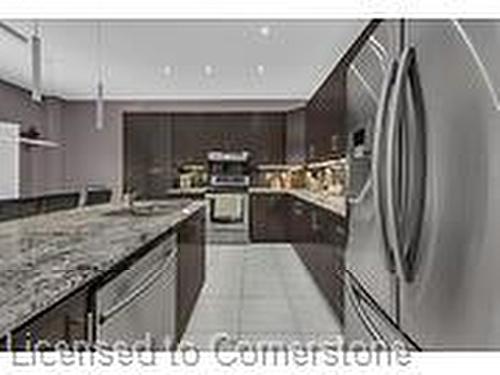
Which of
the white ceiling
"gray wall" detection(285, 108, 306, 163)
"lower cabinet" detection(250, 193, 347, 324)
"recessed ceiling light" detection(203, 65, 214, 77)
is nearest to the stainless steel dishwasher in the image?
"lower cabinet" detection(250, 193, 347, 324)

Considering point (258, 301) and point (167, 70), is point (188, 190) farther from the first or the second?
point (258, 301)

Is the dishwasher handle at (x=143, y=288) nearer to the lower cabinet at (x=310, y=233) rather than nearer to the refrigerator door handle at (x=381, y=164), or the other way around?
the refrigerator door handle at (x=381, y=164)

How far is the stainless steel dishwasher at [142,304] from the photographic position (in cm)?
144

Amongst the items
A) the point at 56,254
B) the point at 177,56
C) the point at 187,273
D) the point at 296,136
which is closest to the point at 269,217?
the point at 296,136

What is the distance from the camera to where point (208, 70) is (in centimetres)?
537

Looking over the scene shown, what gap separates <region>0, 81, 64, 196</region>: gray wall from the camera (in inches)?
195

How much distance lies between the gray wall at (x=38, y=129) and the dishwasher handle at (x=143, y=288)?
8.52 ft

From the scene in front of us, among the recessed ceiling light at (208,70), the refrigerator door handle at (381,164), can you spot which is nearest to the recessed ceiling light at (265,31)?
the recessed ceiling light at (208,70)

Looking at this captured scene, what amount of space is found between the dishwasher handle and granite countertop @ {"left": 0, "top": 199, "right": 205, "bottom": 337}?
4.8 inches

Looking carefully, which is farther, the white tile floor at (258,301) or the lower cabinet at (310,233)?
the white tile floor at (258,301)

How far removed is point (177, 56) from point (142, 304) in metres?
3.32

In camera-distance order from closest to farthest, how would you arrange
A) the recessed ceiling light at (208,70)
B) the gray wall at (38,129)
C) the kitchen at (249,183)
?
the kitchen at (249,183) → the gray wall at (38,129) → the recessed ceiling light at (208,70)

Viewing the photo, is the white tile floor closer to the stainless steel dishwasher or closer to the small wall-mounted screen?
the stainless steel dishwasher
